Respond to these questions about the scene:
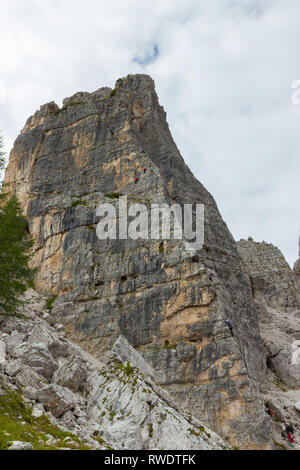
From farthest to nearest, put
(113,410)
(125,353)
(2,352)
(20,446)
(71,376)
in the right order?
(125,353), (71,376), (2,352), (113,410), (20,446)

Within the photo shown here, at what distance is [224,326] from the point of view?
29.8 metres

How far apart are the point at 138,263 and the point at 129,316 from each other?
18.2ft

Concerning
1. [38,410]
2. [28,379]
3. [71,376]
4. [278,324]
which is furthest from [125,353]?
[278,324]

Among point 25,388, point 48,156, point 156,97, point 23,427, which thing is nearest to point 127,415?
point 25,388

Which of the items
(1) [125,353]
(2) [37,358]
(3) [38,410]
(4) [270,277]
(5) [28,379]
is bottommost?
(3) [38,410]

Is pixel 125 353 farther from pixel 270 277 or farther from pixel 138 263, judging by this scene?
pixel 270 277

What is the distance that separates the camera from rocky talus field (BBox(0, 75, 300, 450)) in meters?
18.3

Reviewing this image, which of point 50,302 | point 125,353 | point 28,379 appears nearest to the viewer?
point 28,379

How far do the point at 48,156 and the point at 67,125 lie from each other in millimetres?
6020

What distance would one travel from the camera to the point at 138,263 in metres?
36.4

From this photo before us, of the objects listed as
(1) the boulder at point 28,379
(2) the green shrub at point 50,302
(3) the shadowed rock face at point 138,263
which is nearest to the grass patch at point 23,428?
(1) the boulder at point 28,379

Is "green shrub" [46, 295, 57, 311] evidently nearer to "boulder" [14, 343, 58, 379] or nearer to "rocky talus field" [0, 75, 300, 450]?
"rocky talus field" [0, 75, 300, 450]

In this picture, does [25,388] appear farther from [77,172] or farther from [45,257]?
[77,172]

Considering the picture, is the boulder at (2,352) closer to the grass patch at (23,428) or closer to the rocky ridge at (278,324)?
the grass patch at (23,428)
